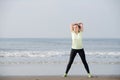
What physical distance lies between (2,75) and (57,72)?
1.39 m

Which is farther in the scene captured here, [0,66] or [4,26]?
[4,26]

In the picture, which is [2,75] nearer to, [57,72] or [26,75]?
[26,75]

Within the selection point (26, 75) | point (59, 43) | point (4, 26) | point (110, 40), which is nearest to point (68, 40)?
point (59, 43)

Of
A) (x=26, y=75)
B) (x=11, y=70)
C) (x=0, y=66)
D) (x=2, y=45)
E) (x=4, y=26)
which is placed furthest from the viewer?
(x=2, y=45)

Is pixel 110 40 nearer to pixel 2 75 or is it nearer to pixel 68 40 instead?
pixel 68 40

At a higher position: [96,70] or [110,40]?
[96,70]

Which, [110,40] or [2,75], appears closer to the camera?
[2,75]

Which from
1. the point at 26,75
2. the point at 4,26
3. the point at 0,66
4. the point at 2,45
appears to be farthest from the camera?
the point at 2,45

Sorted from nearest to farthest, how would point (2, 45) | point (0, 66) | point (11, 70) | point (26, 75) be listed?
point (26, 75) → point (11, 70) → point (0, 66) → point (2, 45)

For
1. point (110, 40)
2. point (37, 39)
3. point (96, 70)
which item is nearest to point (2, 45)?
point (37, 39)

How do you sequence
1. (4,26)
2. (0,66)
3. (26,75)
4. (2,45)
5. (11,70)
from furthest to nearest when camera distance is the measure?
(2,45)
(4,26)
(0,66)
(11,70)
(26,75)

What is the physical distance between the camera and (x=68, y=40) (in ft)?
79.0

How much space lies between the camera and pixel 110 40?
24.7m

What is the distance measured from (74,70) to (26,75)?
1499 mm
